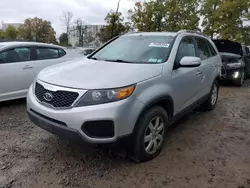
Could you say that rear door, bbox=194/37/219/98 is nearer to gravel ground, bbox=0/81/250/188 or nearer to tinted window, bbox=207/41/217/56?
tinted window, bbox=207/41/217/56

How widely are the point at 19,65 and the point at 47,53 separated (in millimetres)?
880

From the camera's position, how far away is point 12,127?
4.11m

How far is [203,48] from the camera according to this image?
4699 mm

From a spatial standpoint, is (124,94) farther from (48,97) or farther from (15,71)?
(15,71)

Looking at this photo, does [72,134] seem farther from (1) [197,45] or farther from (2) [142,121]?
(1) [197,45]

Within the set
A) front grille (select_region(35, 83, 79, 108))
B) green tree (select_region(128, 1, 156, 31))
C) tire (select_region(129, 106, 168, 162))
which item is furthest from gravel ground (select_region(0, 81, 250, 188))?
green tree (select_region(128, 1, 156, 31))

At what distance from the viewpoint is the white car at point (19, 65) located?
488 cm

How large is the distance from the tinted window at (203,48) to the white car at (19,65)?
3358 millimetres

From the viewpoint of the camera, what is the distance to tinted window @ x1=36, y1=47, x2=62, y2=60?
559cm

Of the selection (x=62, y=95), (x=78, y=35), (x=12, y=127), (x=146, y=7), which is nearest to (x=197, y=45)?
(x=62, y=95)

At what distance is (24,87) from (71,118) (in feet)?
10.3

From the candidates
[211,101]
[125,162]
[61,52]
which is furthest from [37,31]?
[125,162]

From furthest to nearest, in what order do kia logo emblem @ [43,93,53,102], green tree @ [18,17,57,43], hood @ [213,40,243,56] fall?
green tree @ [18,17,57,43]
hood @ [213,40,243,56]
kia logo emblem @ [43,93,53,102]

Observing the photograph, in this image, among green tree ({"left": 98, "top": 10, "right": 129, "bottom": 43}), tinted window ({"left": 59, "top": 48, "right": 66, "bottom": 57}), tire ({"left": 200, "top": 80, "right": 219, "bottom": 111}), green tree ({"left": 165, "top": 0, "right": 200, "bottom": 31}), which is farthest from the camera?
green tree ({"left": 98, "top": 10, "right": 129, "bottom": 43})
